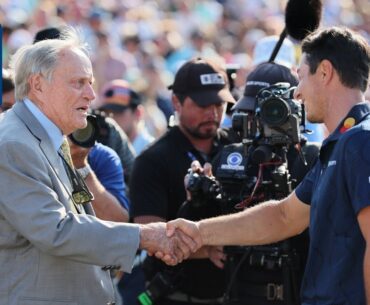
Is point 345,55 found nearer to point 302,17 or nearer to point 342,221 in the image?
point 342,221

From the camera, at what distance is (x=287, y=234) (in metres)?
5.86

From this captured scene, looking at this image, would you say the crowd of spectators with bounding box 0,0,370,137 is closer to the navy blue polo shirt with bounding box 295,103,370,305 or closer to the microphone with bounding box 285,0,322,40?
the microphone with bounding box 285,0,322,40

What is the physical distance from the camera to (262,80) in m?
6.80

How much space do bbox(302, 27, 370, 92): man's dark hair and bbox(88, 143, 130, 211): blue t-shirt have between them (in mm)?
2152

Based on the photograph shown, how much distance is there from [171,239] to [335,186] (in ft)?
4.17

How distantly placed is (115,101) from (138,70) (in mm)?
5266

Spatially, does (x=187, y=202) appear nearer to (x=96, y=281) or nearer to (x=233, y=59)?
(x=96, y=281)

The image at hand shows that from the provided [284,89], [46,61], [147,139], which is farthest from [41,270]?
[147,139]

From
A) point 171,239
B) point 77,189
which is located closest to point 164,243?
point 171,239

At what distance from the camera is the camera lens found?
232 inches

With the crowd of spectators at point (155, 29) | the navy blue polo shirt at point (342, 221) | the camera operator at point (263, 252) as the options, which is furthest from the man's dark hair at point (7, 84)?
the navy blue polo shirt at point (342, 221)

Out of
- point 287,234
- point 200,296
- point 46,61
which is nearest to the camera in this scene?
point 46,61

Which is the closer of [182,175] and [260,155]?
[260,155]

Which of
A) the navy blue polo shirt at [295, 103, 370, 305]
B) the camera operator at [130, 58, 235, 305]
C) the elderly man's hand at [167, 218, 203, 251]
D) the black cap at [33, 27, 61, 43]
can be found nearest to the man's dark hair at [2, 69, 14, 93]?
the black cap at [33, 27, 61, 43]
